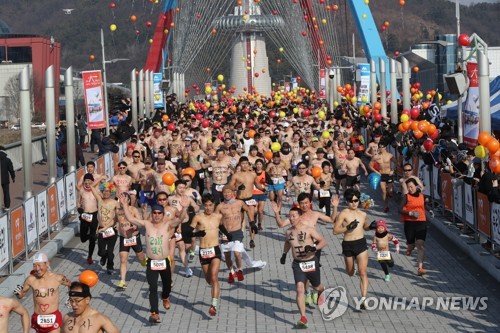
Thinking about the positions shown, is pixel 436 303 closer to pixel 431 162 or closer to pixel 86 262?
pixel 86 262

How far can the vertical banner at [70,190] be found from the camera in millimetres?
19797

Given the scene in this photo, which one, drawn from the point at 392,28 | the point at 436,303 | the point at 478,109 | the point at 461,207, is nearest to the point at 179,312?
the point at 436,303

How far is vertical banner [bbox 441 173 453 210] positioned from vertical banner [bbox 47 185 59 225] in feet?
23.2

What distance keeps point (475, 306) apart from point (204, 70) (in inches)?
4504

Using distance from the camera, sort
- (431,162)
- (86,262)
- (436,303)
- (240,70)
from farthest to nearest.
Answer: (240,70) < (431,162) < (86,262) < (436,303)

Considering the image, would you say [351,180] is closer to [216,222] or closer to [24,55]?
[216,222]

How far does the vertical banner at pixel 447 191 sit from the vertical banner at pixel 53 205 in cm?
706

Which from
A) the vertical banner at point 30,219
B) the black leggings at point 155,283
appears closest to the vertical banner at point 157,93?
the vertical banner at point 30,219

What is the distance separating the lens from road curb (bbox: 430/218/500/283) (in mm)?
14234

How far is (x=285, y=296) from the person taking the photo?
518 inches

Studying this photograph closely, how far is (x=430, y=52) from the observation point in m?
84.1

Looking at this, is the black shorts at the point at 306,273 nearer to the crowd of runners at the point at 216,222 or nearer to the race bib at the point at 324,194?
the crowd of runners at the point at 216,222

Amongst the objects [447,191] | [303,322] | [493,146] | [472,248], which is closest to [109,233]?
[303,322]

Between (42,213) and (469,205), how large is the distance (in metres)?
6.97
